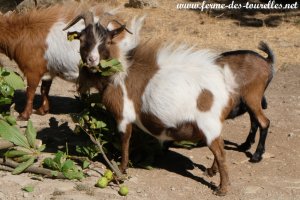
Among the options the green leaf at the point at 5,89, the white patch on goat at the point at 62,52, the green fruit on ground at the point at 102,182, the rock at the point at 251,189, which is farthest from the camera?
the white patch on goat at the point at 62,52

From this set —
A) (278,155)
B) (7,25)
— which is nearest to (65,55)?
(7,25)

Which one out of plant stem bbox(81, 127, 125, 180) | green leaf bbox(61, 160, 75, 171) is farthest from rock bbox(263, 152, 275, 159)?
green leaf bbox(61, 160, 75, 171)

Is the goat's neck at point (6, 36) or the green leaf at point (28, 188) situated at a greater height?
the goat's neck at point (6, 36)

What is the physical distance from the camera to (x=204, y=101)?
18.2ft

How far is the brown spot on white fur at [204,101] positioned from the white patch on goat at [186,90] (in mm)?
32

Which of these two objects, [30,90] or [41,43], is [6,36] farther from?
[30,90]

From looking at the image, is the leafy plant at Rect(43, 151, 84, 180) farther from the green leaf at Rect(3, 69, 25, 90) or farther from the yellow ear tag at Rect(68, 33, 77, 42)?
the yellow ear tag at Rect(68, 33, 77, 42)

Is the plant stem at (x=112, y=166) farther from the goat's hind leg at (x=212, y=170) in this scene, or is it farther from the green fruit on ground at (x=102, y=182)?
the goat's hind leg at (x=212, y=170)

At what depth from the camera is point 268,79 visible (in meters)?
6.31

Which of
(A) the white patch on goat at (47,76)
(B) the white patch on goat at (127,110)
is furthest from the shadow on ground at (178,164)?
(A) the white patch on goat at (47,76)

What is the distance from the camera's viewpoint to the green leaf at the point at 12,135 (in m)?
5.89

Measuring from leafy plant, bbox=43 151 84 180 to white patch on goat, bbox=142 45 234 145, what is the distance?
966mm

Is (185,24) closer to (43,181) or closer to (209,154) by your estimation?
(209,154)

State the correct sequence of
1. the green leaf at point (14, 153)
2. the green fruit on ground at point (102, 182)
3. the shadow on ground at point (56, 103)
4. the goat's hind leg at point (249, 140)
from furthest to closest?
the shadow on ground at point (56, 103), the goat's hind leg at point (249, 140), the green leaf at point (14, 153), the green fruit on ground at point (102, 182)
